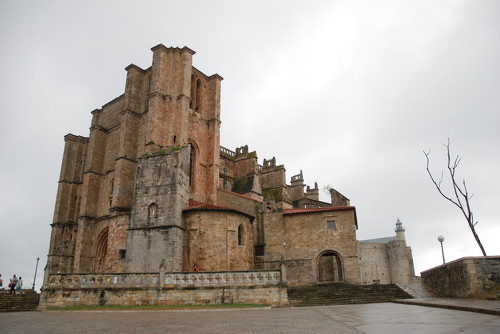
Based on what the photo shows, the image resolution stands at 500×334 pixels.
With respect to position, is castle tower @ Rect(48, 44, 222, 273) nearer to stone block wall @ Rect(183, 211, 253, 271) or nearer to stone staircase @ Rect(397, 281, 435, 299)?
stone block wall @ Rect(183, 211, 253, 271)

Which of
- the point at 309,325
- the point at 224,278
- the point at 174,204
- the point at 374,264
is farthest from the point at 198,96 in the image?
the point at 309,325

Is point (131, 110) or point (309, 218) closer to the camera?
point (309, 218)

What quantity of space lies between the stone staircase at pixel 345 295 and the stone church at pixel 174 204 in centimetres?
255

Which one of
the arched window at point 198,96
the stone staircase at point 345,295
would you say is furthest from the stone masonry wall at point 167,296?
the arched window at point 198,96

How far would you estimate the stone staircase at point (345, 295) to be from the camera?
17.7m

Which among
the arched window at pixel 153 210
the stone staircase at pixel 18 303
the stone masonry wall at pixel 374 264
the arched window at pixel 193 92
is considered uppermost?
the arched window at pixel 193 92

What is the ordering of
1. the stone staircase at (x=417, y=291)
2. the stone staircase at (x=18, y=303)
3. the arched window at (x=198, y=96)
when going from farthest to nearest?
the arched window at (x=198, y=96) < the stone staircase at (x=18, y=303) < the stone staircase at (x=417, y=291)

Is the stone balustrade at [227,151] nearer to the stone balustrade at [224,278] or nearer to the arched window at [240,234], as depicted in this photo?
the arched window at [240,234]

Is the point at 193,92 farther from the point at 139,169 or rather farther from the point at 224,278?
the point at 224,278

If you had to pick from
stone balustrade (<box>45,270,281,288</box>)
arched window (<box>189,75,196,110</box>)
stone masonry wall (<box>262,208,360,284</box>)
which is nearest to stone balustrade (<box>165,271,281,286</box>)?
stone balustrade (<box>45,270,281,288</box>)

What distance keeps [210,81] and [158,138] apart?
34.0 ft

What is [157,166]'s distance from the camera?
24453 mm

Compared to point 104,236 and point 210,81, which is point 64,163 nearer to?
point 104,236

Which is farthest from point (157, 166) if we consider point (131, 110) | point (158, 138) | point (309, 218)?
point (309, 218)
